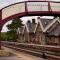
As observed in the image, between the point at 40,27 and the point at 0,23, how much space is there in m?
34.0

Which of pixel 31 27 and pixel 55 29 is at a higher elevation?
pixel 31 27

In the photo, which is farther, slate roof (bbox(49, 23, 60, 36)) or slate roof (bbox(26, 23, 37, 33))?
slate roof (bbox(26, 23, 37, 33))

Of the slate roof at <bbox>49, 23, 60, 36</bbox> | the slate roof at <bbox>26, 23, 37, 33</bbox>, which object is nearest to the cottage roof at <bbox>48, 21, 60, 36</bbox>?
the slate roof at <bbox>49, 23, 60, 36</bbox>

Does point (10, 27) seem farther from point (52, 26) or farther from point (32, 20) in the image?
point (52, 26)

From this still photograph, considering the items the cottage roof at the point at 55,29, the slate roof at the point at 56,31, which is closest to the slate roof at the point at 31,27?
the cottage roof at the point at 55,29

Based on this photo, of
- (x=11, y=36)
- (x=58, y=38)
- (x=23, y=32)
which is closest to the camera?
(x=58, y=38)

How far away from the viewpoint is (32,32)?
235 ft

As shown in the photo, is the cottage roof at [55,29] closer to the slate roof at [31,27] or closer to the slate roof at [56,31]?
the slate roof at [56,31]

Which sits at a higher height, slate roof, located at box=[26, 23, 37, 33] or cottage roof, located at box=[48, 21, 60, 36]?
slate roof, located at box=[26, 23, 37, 33]

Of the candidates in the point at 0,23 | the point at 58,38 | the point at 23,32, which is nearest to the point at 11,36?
the point at 23,32

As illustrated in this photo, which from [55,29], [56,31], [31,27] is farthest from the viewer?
[31,27]

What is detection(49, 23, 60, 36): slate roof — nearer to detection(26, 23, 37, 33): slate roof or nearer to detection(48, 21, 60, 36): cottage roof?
detection(48, 21, 60, 36): cottage roof

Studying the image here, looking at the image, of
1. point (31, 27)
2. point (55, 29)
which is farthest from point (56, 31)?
point (31, 27)

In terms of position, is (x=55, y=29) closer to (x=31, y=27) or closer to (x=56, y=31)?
Result: (x=56, y=31)
